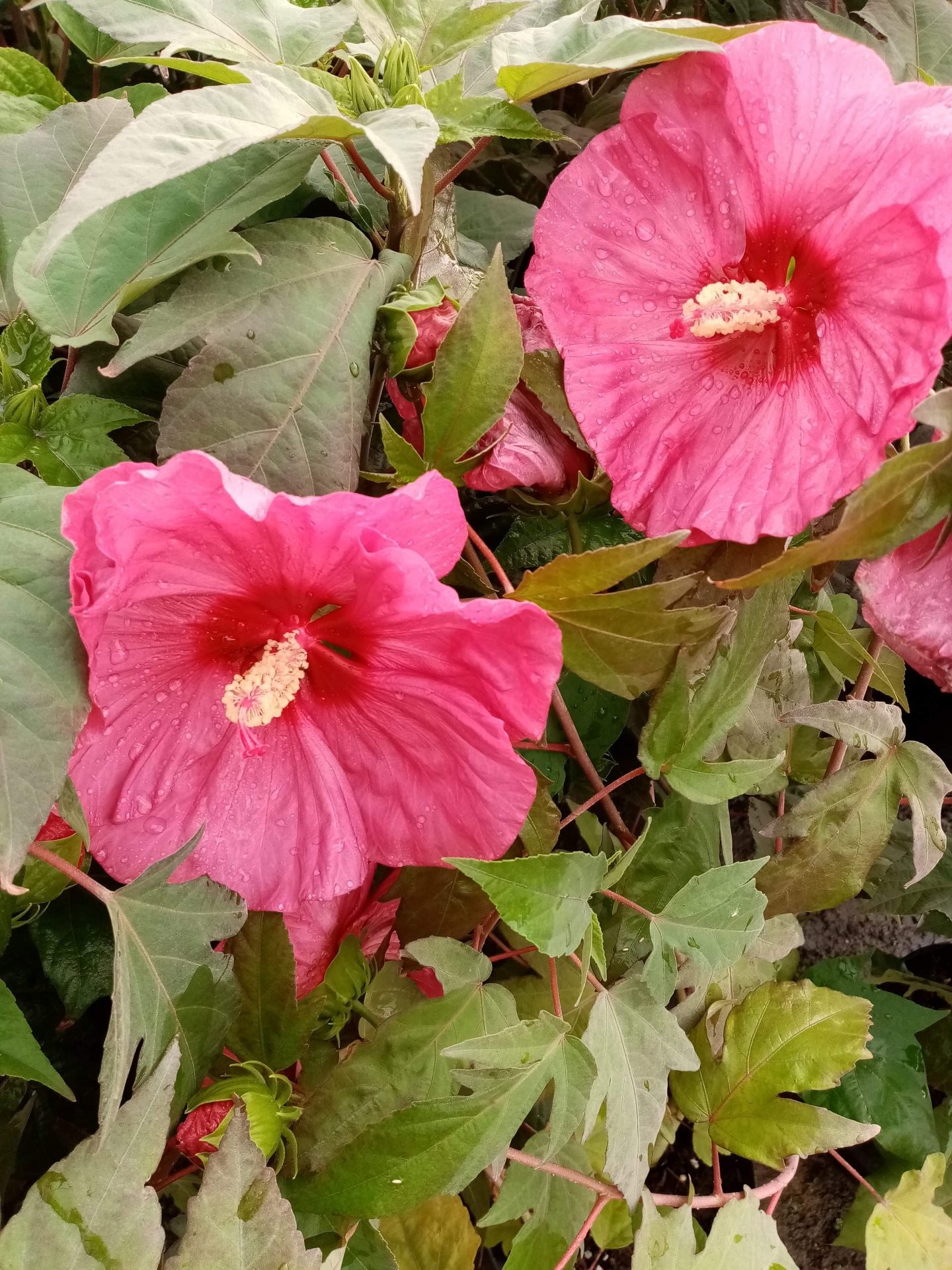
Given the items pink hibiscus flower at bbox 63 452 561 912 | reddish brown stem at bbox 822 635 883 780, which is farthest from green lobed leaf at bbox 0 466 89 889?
reddish brown stem at bbox 822 635 883 780

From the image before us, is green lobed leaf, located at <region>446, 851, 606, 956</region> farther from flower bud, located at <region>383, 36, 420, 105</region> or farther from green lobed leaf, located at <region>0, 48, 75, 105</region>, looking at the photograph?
green lobed leaf, located at <region>0, 48, 75, 105</region>

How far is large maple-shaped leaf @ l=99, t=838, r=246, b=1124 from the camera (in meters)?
0.50

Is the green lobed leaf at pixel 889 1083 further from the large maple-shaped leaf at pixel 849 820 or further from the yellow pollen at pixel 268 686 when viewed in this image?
the yellow pollen at pixel 268 686

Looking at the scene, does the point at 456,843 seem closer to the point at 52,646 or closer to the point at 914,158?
the point at 52,646

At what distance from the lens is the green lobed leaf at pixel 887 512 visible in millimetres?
418

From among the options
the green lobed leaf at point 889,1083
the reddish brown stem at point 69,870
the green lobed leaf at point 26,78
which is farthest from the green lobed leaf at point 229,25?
the green lobed leaf at point 889,1083

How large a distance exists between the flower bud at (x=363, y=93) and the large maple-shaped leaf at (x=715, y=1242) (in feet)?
1.91

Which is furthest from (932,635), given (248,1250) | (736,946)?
(248,1250)

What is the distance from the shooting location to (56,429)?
53cm

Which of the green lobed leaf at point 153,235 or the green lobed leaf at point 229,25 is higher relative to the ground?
the green lobed leaf at point 229,25

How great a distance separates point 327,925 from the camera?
604 mm

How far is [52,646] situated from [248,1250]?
285 millimetres

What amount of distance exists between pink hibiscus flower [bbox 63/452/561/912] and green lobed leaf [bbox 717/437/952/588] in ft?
0.36

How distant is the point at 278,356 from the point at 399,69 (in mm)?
155
